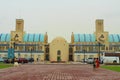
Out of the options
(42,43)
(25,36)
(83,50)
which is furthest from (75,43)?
(25,36)

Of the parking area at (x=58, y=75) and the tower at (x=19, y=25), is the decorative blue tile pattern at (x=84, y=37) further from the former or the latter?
the parking area at (x=58, y=75)

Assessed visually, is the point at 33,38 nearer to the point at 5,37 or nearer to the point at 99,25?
the point at 5,37

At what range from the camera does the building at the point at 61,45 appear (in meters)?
110

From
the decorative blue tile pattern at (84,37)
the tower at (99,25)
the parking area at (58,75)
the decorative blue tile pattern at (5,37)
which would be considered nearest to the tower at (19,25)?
the decorative blue tile pattern at (5,37)

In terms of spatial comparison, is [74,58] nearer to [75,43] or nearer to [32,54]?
[75,43]

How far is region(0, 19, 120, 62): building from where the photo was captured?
360 ft

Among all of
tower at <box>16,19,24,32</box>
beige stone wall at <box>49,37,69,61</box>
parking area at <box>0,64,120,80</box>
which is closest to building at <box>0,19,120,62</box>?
beige stone wall at <box>49,37,69,61</box>

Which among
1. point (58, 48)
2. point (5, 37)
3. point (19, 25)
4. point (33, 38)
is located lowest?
point (58, 48)

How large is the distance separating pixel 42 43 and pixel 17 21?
1473 cm

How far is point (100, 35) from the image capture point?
114938 mm

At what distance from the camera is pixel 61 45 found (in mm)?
109875

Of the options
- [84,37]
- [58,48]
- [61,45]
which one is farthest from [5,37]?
[84,37]

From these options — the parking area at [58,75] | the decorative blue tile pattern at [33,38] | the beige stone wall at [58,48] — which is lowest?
the parking area at [58,75]

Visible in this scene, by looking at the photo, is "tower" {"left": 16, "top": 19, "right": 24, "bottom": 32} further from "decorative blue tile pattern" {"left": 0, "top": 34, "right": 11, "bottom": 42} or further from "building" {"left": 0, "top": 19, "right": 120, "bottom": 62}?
"decorative blue tile pattern" {"left": 0, "top": 34, "right": 11, "bottom": 42}
